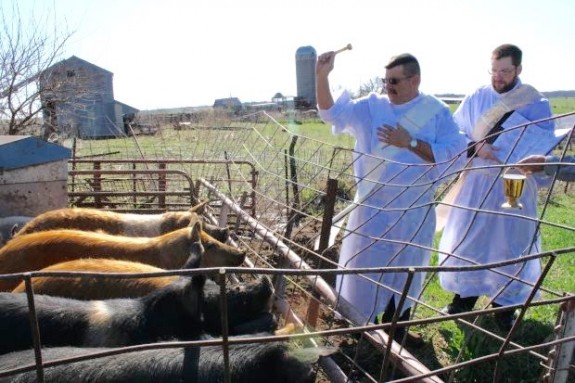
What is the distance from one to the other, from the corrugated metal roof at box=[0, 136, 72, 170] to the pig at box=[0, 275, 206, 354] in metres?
2.97

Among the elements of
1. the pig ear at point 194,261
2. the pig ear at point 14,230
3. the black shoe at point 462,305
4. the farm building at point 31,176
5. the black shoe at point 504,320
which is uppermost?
the farm building at point 31,176

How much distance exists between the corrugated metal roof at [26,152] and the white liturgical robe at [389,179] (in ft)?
10.5

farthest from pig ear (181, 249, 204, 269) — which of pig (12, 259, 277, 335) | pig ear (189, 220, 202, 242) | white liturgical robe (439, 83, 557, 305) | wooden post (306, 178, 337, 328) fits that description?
white liturgical robe (439, 83, 557, 305)

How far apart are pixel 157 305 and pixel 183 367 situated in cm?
60

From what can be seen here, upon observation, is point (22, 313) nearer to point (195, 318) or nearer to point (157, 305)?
point (157, 305)

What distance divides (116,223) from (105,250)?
48.8 inches

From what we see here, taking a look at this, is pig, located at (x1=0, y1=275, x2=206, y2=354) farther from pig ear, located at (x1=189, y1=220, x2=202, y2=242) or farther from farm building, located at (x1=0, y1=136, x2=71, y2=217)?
farm building, located at (x1=0, y1=136, x2=71, y2=217)

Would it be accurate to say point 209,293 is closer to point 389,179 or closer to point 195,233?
point 195,233

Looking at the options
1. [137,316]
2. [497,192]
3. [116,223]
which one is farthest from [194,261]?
[497,192]

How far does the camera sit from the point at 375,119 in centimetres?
418

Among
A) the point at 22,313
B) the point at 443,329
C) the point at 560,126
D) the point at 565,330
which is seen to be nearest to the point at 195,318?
the point at 22,313

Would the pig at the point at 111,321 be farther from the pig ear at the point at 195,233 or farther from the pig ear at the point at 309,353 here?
the pig ear at the point at 195,233

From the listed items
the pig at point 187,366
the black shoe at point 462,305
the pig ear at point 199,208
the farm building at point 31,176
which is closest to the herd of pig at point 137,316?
the pig at point 187,366

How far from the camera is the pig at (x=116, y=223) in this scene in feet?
16.3
